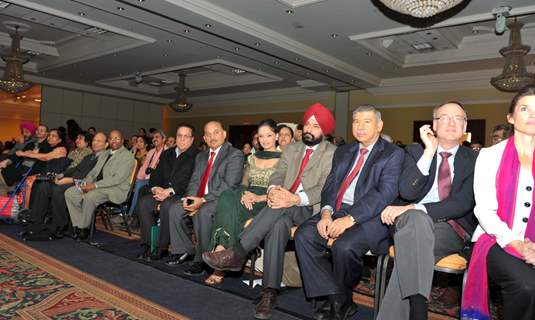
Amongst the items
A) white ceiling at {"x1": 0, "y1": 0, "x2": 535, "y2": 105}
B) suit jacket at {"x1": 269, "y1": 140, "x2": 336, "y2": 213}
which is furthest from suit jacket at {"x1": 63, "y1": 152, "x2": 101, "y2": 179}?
suit jacket at {"x1": 269, "y1": 140, "x2": 336, "y2": 213}

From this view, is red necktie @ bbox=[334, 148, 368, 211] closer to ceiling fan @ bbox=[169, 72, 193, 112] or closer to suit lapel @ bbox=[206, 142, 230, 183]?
suit lapel @ bbox=[206, 142, 230, 183]

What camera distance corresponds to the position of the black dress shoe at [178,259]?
154 inches

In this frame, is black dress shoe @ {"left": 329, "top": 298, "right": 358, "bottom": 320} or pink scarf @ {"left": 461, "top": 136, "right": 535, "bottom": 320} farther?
black dress shoe @ {"left": 329, "top": 298, "right": 358, "bottom": 320}

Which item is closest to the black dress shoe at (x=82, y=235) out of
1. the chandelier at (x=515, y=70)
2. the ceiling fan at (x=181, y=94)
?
the chandelier at (x=515, y=70)

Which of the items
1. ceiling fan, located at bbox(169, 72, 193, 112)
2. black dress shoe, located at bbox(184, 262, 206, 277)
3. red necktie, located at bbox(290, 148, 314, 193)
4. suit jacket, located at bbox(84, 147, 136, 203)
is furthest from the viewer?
ceiling fan, located at bbox(169, 72, 193, 112)

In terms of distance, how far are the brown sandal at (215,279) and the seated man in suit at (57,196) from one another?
7.89 ft

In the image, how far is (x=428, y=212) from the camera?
243 cm

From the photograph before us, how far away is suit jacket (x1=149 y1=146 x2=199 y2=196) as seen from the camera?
4255mm

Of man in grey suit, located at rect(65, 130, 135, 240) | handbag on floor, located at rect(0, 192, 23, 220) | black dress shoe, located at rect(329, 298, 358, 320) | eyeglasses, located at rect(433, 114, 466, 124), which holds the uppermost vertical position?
eyeglasses, located at rect(433, 114, 466, 124)

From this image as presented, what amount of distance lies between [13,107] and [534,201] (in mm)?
16093

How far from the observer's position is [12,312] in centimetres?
259

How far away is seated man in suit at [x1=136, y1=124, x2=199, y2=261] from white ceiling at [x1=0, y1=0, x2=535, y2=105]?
2.70 meters

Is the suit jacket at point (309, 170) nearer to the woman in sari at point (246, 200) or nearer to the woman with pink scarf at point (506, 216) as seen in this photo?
the woman in sari at point (246, 200)

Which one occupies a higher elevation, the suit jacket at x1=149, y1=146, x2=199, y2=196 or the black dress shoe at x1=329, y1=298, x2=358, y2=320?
the suit jacket at x1=149, y1=146, x2=199, y2=196
